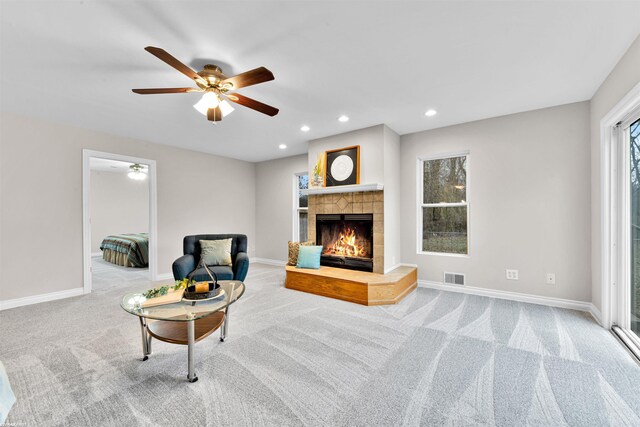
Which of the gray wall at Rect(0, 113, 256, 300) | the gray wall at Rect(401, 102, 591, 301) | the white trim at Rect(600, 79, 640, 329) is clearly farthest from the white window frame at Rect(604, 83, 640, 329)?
the gray wall at Rect(0, 113, 256, 300)

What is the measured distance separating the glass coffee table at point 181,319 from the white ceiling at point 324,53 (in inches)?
79.1

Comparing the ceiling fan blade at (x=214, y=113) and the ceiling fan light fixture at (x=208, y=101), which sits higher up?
the ceiling fan light fixture at (x=208, y=101)

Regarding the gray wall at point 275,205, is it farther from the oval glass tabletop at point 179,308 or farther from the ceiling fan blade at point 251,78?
the oval glass tabletop at point 179,308

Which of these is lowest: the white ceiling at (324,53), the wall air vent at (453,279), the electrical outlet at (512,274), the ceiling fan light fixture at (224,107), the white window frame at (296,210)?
the wall air vent at (453,279)

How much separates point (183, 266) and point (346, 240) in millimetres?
2391

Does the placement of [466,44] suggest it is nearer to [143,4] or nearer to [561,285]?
[143,4]

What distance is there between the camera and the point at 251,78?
2084mm

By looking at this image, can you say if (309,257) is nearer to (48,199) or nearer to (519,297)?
(519,297)

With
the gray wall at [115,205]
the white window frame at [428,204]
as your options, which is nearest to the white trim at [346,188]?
the white window frame at [428,204]

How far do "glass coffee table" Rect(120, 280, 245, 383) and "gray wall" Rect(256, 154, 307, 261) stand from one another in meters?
3.70

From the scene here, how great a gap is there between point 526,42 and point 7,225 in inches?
234

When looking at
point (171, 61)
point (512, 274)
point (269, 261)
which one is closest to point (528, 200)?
point (512, 274)

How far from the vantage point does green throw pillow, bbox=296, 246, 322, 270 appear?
165 inches

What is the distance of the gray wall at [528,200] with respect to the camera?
126 inches
